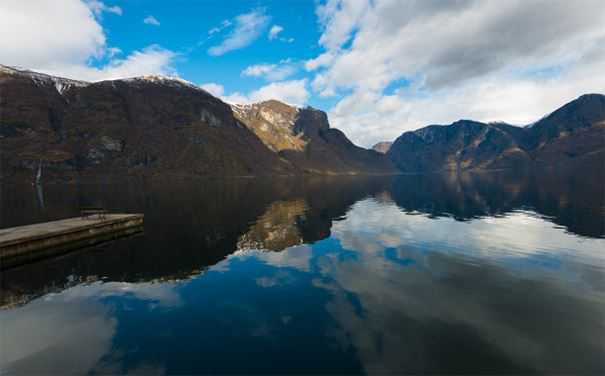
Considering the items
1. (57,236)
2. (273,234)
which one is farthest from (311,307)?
(57,236)

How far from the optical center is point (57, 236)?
36719mm

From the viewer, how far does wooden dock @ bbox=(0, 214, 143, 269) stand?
104ft

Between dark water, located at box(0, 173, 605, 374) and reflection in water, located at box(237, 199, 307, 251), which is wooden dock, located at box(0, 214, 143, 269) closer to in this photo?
dark water, located at box(0, 173, 605, 374)

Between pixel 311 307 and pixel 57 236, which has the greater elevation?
pixel 57 236

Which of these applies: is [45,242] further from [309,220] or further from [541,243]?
[541,243]

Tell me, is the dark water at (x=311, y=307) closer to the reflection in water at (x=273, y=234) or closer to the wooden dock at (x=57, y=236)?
the reflection in water at (x=273, y=234)

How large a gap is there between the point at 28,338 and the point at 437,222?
183ft

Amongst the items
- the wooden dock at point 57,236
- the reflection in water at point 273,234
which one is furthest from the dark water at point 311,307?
the wooden dock at point 57,236

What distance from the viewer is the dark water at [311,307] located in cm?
1502

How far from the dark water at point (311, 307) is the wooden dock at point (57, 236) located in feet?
9.61

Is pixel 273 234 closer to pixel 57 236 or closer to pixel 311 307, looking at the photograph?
pixel 311 307

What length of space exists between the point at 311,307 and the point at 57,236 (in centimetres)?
3467

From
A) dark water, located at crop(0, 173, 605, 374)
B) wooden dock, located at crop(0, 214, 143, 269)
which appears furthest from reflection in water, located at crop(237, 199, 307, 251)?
wooden dock, located at crop(0, 214, 143, 269)

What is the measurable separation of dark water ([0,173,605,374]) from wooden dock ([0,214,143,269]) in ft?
9.61
